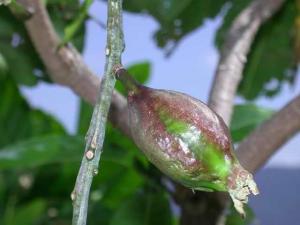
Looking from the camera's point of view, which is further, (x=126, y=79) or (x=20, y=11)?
(x=20, y=11)

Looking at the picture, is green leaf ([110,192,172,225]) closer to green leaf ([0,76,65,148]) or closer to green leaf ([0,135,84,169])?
green leaf ([0,135,84,169])

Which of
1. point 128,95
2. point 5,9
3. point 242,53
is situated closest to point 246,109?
point 242,53

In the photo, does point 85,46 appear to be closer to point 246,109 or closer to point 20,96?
point 246,109

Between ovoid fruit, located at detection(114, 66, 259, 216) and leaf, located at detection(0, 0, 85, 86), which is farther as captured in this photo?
leaf, located at detection(0, 0, 85, 86)

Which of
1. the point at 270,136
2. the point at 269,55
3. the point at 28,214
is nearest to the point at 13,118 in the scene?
the point at 28,214

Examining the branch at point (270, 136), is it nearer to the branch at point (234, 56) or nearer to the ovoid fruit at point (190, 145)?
the branch at point (234, 56)

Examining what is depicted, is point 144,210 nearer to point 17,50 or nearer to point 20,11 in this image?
point 17,50

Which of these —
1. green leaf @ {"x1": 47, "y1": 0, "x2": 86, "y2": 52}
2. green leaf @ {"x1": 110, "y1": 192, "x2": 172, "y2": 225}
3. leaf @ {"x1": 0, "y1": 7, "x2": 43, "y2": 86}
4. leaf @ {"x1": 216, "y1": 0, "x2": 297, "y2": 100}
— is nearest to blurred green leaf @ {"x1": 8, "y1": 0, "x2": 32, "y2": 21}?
green leaf @ {"x1": 47, "y1": 0, "x2": 86, "y2": 52}
